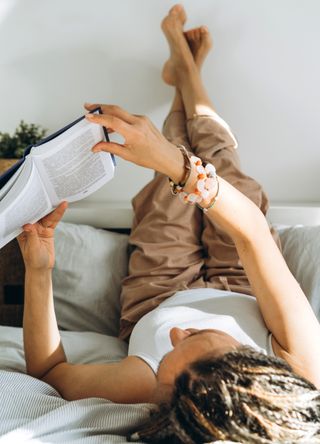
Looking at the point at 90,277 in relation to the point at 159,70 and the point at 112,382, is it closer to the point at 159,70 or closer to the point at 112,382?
the point at 112,382

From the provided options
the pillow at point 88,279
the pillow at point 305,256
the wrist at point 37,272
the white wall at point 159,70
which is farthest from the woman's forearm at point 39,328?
the white wall at point 159,70

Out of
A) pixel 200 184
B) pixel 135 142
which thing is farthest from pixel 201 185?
pixel 135 142

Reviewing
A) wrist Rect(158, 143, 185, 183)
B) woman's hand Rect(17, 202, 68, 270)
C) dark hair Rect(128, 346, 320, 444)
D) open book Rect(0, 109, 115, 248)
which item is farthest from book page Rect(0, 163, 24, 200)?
dark hair Rect(128, 346, 320, 444)

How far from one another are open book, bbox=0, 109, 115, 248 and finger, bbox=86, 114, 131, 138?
0.08ft

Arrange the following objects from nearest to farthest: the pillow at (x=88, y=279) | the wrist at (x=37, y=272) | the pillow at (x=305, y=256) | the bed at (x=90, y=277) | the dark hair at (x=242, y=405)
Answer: the dark hair at (x=242, y=405) → the wrist at (x=37, y=272) → the bed at (x=90, y=277) → the pillow at (x=305, y=256) → the pillow at (x=88, y=279)

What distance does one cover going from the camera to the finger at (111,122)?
1101 millimetres

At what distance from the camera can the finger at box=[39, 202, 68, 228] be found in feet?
4.22

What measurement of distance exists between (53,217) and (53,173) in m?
0.15

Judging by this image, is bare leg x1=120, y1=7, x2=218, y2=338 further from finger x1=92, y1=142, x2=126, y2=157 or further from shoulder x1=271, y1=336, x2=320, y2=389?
finger x1=92, y1=142, x2=126, y2=157

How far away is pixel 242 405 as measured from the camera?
85cm

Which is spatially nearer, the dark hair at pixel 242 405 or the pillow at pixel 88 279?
the dark hair at pixel 242 405

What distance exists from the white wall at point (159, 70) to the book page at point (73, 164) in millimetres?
913

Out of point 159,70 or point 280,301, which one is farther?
point 159,70

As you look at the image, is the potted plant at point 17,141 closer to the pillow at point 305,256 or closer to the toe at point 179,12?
the toe at point 179,12
